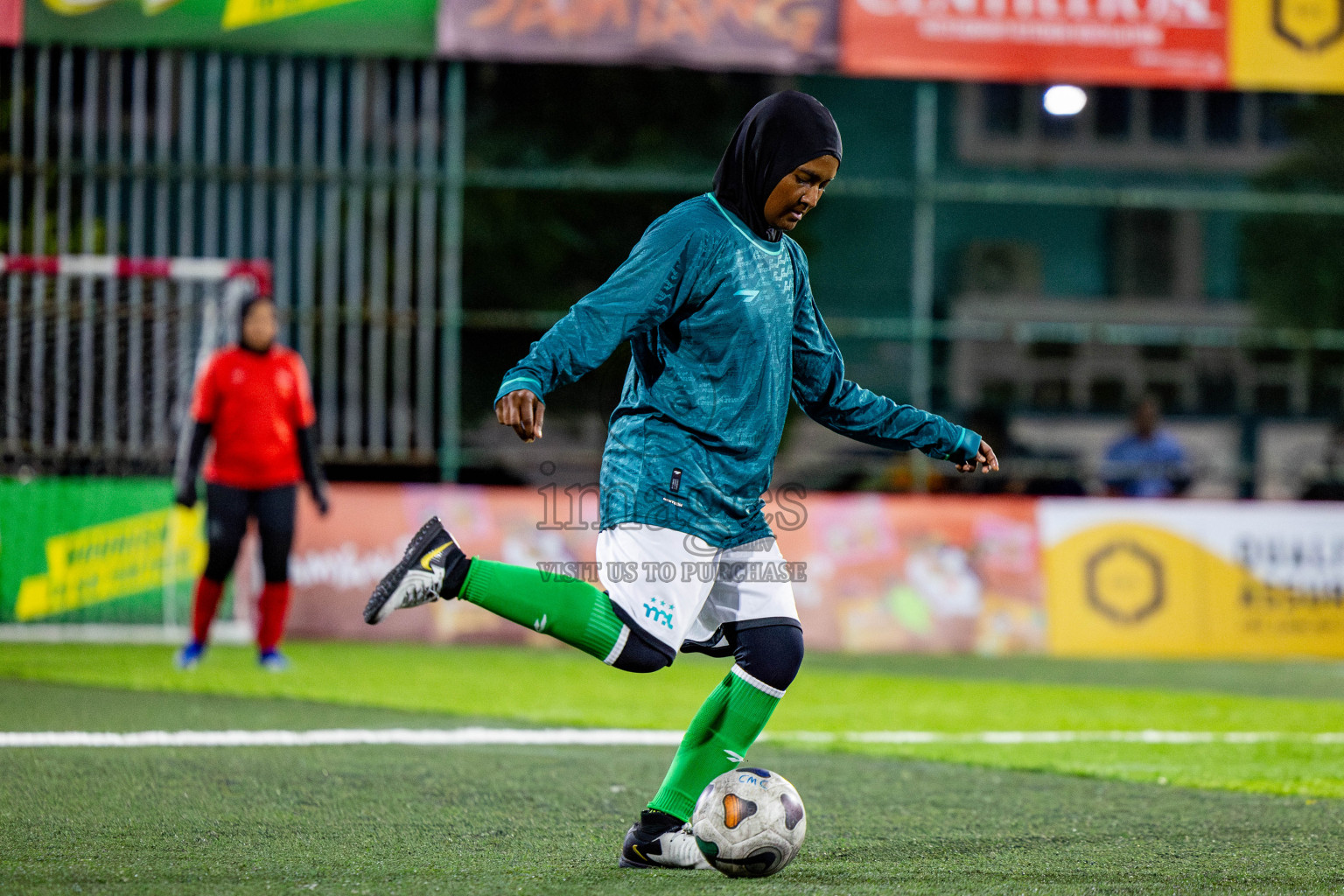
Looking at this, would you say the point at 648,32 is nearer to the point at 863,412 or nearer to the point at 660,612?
the point at 863,412

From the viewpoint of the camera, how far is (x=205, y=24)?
12008mm

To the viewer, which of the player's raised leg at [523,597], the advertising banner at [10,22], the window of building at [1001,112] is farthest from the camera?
the window of building at [1001,112]

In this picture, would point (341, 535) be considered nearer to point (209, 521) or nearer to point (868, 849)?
point (209, 521)

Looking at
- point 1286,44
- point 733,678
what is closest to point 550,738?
point 733,678

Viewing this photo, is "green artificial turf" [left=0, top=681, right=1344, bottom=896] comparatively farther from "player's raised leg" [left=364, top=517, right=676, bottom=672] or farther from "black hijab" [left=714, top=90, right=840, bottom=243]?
"black hijab" [left=714, top=90, right=840, bottom=243]

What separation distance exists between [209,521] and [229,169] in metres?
4.22

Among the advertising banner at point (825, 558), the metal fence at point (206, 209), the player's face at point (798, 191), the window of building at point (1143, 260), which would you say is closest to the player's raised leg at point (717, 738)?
the player's face at point (798, 191)

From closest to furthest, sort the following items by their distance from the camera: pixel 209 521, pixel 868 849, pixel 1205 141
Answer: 1. pixel 868 849
2. pixel 209 521
3. pixel 1205 141

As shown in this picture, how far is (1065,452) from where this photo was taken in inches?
853

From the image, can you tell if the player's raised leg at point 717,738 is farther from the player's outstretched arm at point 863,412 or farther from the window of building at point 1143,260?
the window of building at point 1143,260

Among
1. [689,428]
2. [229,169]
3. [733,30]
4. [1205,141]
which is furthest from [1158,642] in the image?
[1205,141]

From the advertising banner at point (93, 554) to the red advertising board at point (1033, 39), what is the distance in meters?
5.78

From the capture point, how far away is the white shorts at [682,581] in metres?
4.11

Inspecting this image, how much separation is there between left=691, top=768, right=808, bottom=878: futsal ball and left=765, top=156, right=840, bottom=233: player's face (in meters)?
1.40
